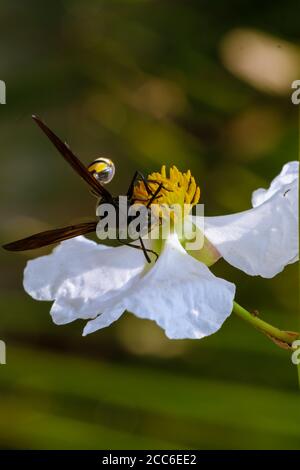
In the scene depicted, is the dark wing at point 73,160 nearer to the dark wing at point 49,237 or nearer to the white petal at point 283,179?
the dark wing at point 49,237

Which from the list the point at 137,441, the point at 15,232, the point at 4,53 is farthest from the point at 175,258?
the point at 4,53

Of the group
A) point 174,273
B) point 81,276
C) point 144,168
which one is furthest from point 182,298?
point 144,168

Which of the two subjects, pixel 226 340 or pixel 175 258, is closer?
pixel 175 258

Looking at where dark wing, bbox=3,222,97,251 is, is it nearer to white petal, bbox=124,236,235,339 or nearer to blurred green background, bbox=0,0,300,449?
white petal, bbox=124,236,235,339

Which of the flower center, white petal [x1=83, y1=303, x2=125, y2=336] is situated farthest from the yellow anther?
white petal [x1=83, y1=303, x2=125, y2=336]

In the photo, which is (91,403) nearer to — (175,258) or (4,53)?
(175,258)
